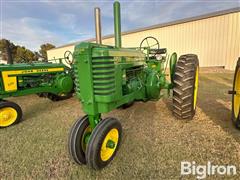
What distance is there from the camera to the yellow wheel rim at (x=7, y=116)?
355cm

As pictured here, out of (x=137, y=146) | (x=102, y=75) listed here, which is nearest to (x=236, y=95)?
(x=137, y=146)

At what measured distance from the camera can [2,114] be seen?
139 inches

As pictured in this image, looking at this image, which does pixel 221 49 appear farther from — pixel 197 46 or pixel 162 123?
pixel 162 123

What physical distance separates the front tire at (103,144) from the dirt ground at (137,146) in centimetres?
13

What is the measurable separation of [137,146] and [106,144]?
67 centimetres

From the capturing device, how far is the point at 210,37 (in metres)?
14.2

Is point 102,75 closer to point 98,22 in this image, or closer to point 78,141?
point 78,141

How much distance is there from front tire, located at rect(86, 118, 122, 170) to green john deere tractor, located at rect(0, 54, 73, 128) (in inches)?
102

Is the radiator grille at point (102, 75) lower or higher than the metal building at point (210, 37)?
lower

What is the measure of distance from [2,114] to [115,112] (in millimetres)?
2390

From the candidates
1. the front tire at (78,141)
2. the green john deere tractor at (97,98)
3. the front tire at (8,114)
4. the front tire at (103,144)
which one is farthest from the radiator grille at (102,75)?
the front tire at (8,114)

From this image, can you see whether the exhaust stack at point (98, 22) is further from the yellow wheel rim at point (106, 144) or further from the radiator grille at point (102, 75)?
the yellow wheel rim at point (106, 144)

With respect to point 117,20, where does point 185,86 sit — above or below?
below

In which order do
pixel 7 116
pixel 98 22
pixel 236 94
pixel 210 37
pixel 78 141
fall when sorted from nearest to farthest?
1. pixel 78 141
2. pixel 98 22
3. pixel 236 94
4. pixel 7 116
5. pixel 210 37
